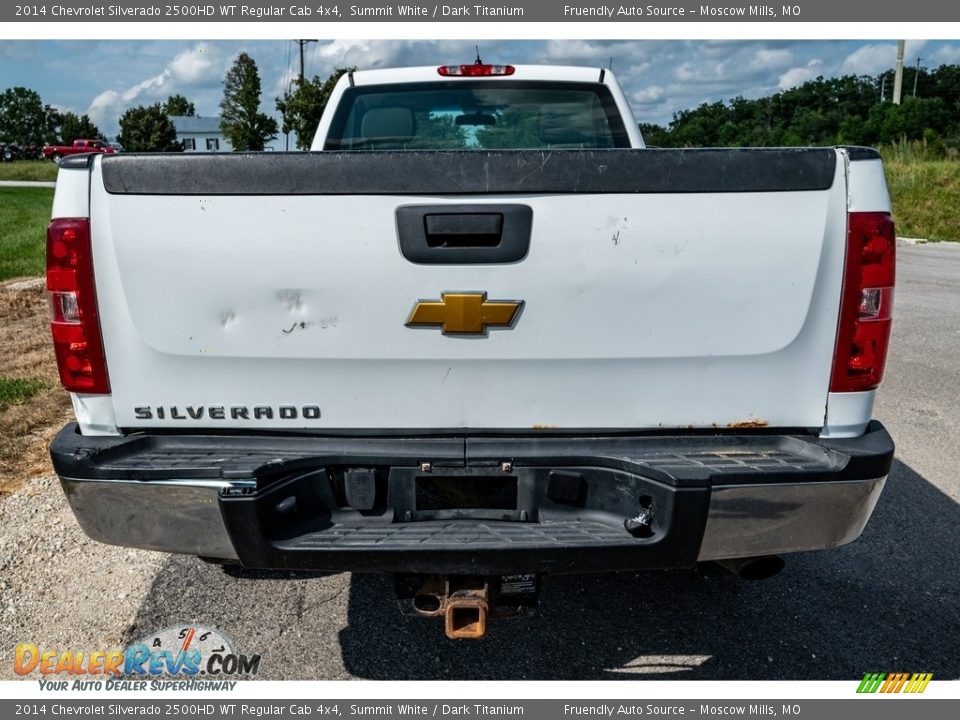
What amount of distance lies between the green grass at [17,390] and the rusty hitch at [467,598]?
14.2 feet

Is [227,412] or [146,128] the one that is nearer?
[227,412]

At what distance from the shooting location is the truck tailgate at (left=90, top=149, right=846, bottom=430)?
7.66 ft

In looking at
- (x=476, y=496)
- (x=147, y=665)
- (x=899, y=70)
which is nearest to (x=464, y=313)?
(x=476, y=496)

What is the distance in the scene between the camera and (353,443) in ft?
8.27

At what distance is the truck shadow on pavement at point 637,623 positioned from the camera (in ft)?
9.73

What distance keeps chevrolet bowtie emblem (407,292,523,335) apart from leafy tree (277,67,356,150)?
31894 millimetres

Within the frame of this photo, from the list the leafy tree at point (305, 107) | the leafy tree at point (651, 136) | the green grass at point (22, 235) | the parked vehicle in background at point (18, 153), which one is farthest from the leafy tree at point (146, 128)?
the leafy tree at point (651, 136)

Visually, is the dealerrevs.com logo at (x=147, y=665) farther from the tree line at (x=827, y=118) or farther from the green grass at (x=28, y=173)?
the green grass at (x=28, y=173)

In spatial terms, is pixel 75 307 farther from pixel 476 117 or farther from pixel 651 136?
pixel 651 136

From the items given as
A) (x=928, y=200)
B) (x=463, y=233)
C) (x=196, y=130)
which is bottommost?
(x=928, y=200)

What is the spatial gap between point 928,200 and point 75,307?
21.2 meters

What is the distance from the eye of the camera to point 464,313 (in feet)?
7.86

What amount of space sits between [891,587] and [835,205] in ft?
6.40

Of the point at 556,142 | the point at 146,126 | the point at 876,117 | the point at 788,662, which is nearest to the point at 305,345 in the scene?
the point at 788,662
